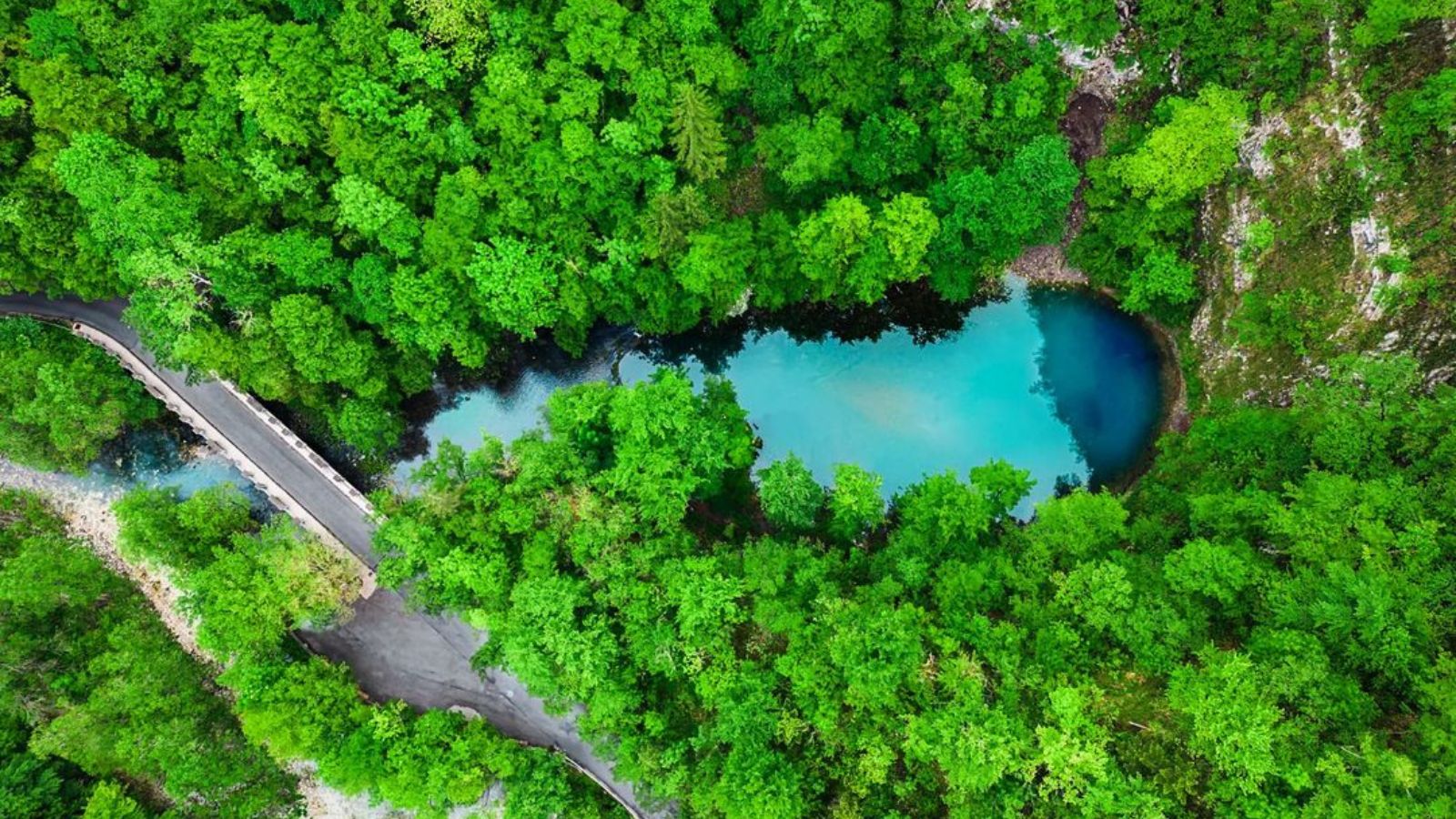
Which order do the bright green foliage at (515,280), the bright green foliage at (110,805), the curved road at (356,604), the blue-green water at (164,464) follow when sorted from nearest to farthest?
the bright green foliage at (110,805)
the bright green foliage at (515,280)
the curved road at (356,604)
the blue-green water at (164,464)

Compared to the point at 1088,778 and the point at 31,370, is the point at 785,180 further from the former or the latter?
the point at 31,370

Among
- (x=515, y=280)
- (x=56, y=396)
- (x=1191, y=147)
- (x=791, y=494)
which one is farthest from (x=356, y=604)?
(x=1191, y=147)

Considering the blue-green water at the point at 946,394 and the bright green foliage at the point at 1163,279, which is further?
the blue-green water at the point at 946,394

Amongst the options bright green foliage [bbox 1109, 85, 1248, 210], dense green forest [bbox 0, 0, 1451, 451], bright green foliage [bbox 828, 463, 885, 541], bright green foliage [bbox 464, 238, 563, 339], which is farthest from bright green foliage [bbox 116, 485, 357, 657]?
bright green foliage [bbox 1109, 85, 1248, 210]

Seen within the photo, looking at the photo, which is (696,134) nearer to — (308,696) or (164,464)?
(308,696)

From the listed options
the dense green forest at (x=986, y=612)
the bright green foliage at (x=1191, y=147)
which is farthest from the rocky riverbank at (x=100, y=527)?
the bright green foliage at (x=1191, y=147)

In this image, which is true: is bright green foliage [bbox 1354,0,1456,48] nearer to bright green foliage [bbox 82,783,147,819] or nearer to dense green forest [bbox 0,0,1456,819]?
dense green forest [bbox 0,0,1456,819]

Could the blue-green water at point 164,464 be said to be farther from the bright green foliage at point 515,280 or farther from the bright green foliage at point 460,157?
the bright green foliage at point 515,280

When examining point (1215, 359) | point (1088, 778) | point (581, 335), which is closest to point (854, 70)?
point (581, 335)
